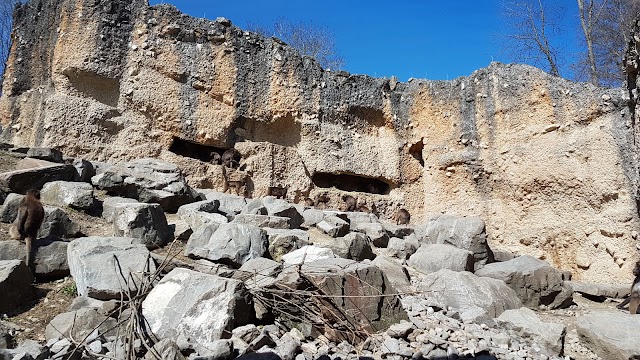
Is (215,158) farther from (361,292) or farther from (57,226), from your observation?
(361,292)

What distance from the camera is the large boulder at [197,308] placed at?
3.28 metres

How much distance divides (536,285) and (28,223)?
581 cm

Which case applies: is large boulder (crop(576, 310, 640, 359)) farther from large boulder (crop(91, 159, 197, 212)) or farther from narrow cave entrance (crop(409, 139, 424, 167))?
narrow cave entrance (crop(409, 139, 424, 167))

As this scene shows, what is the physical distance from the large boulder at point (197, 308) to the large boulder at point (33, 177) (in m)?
3.75

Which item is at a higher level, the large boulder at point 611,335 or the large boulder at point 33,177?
the large boulder at point 33,177

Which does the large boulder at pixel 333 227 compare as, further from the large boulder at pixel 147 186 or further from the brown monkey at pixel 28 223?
the brown monkey at pixel 28 223

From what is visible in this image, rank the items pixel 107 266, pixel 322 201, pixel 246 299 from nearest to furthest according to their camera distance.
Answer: pixel 246 299 → pixel 107 266 → pixel 322 201

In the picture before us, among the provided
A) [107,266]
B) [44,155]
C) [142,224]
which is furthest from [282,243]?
[44,155]

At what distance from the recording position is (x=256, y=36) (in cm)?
1177

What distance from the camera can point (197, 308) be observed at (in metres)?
3.37

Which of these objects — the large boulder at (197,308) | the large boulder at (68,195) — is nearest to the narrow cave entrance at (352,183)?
the large boulder at (68,195)

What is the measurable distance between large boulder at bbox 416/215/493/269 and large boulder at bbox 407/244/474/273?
2.76ft

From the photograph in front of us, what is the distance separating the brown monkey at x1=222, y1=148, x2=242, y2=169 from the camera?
11.2m

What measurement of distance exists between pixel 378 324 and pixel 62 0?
10.2m
